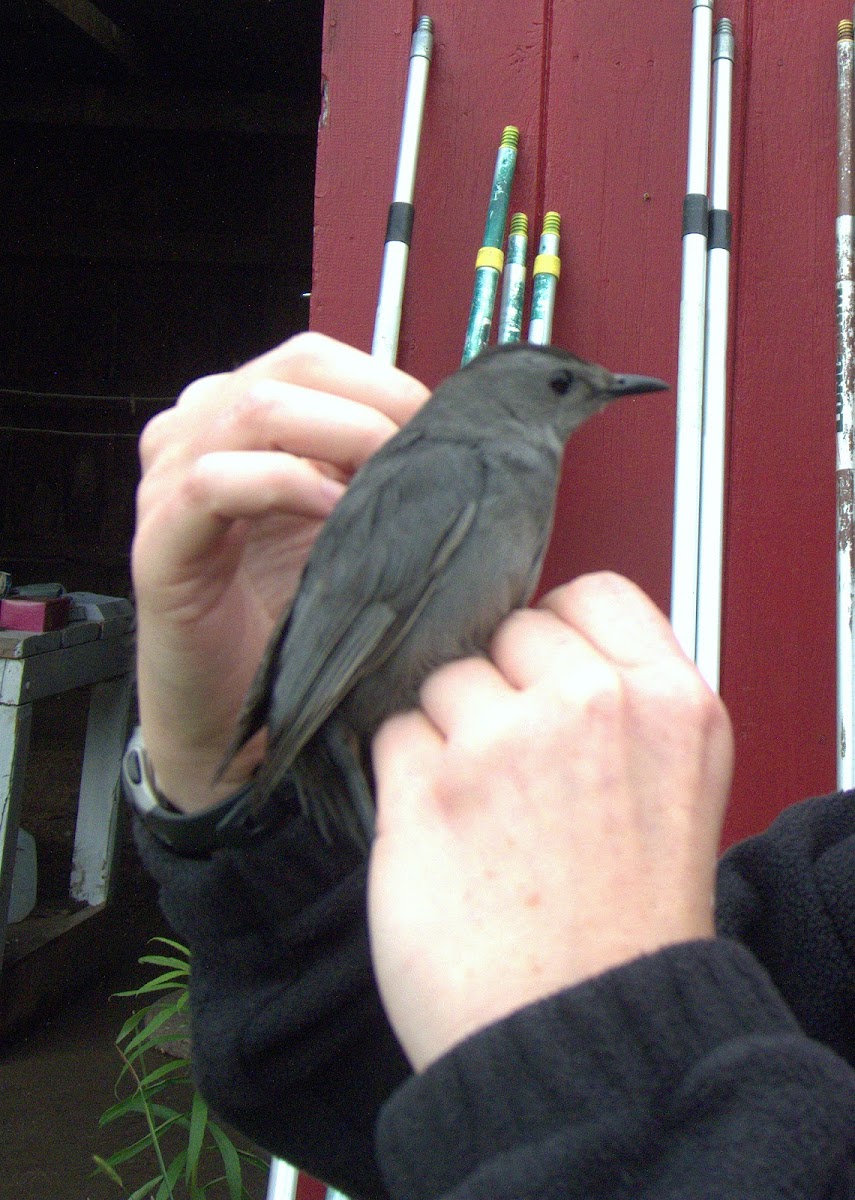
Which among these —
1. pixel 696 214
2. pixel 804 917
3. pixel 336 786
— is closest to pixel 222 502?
pixel 336 786

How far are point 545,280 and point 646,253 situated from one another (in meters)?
0.41

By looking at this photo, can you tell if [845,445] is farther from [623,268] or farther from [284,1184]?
[284,1184]

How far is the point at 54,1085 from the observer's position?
3.60 m

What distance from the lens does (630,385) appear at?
1.71m

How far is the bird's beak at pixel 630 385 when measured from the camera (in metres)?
1.67

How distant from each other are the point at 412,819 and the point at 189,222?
23.1 feet

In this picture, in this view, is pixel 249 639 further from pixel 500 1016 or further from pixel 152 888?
pixel 152 888

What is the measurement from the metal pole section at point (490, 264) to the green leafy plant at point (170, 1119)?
143 cm

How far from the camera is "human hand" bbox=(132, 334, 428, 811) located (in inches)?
49.4

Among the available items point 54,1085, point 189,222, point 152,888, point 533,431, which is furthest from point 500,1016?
point 189,222

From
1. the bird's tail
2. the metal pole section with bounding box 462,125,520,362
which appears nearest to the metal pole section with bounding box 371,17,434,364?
the metal pole section with bounding box 462,125,520,362

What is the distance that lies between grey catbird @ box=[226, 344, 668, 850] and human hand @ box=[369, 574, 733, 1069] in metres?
0.21

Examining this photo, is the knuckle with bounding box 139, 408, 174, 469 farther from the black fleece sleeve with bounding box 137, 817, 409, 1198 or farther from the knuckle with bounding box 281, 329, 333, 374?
the black fleece sleeve with bounding box 137, 817, 409, 1198

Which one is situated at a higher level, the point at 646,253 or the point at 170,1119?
the point at 646,253
